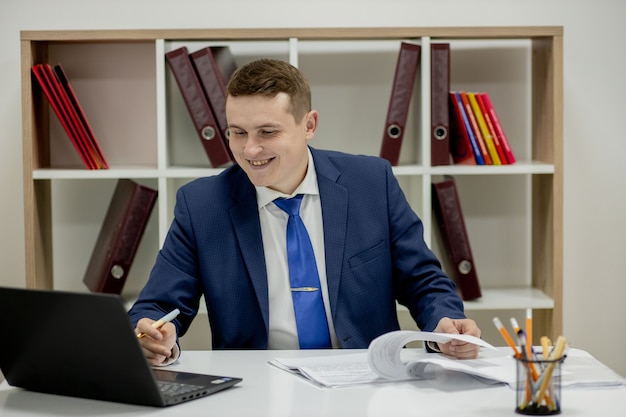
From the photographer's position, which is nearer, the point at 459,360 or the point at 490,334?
the point at 459,360

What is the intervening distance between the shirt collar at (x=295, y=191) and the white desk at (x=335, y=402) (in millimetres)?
610

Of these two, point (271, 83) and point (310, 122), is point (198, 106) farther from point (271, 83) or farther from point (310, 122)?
point (271, 83)

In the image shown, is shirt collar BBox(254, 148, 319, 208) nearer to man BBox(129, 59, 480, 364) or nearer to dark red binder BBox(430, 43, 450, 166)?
man BBox(129, 59, 480, 364)

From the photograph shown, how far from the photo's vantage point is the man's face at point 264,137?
2.15 meters

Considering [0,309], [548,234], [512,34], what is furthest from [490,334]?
[0,309]

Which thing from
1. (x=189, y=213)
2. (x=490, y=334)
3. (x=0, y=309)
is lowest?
(x=490, y=334)

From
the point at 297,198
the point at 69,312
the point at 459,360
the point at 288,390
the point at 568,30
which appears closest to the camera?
the point at 69,312

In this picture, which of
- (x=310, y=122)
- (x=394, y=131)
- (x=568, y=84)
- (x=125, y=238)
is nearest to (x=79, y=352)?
(x=310, y=122)

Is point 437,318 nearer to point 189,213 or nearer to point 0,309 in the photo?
point 189,213

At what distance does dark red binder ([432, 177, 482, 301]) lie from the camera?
3123 mm

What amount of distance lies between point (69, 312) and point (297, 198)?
0.87 metres

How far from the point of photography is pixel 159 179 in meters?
3.10

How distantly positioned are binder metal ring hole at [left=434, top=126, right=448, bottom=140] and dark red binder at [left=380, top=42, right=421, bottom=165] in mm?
111

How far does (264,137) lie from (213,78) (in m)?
0.94
